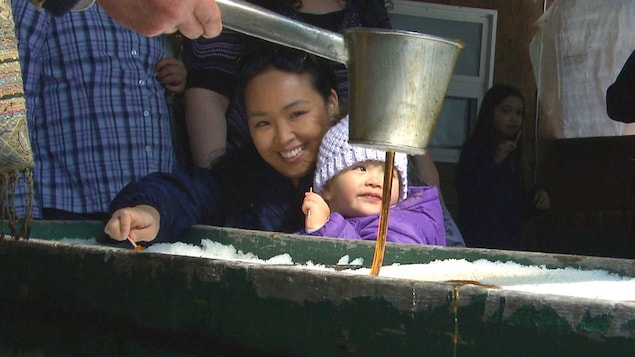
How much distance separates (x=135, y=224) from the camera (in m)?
2.23

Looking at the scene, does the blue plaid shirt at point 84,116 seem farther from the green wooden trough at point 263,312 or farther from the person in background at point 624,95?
the person in background at point 624,95

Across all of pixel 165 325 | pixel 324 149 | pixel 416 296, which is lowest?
pixel 165 325

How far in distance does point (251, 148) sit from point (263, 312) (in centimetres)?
154

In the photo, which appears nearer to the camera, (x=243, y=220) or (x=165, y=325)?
(x=165, y=325)

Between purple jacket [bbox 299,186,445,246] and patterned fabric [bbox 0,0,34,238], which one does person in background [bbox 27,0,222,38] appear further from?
purple jacket [bbox 299,186,445,246]

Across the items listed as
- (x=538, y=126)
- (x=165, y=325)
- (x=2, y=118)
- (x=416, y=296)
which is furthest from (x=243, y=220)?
(x=538, y=126)

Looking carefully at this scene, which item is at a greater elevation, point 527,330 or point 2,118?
point 2,118

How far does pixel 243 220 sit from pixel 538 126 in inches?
113

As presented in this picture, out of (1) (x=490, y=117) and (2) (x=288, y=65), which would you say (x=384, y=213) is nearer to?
(2) (x=288, y=65)

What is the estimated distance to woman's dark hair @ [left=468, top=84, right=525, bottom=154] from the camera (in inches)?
162

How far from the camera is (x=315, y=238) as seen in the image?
6.96 feet

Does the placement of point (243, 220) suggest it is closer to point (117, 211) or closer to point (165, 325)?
point (117, 211)

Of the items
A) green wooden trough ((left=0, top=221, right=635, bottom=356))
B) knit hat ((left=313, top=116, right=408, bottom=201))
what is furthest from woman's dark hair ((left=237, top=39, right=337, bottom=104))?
green wooden trough ((left=0, top=221, right=635, bottom=356))

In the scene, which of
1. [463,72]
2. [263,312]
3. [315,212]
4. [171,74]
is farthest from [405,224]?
[463,72]
